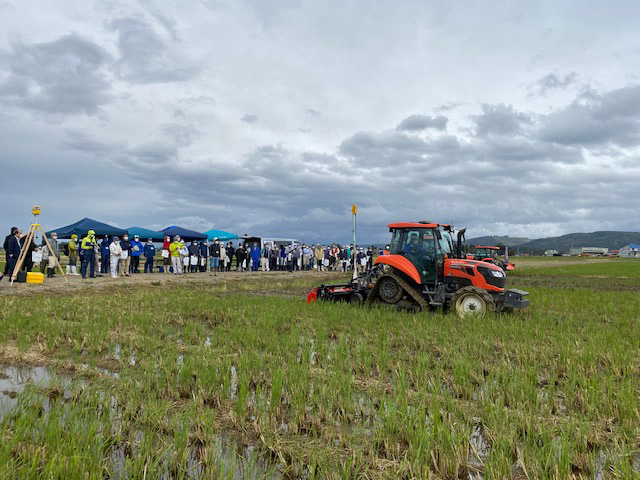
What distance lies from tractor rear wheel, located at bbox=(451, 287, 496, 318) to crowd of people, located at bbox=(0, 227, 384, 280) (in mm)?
6429

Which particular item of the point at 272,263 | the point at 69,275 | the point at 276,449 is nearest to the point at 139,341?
the point at 276,449

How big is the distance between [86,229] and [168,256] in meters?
4.35

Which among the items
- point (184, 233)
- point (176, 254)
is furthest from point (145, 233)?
point (176, 254)

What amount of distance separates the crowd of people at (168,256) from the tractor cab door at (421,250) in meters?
5.58

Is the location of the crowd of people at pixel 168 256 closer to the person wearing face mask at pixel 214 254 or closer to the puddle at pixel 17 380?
the person wearing face mask at pixel 214 254

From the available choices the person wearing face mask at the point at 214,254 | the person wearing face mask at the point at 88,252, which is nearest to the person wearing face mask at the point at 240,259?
the person wearing face mask at the point at 214,254

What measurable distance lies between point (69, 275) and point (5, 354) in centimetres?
1362

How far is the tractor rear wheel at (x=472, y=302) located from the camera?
860cm

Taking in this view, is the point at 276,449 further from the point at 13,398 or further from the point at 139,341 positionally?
the point at 139,341

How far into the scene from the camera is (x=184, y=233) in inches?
1013

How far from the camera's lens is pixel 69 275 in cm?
1756

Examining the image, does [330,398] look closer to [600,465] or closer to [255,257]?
[600,465]

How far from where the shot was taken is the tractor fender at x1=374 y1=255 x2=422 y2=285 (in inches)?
362

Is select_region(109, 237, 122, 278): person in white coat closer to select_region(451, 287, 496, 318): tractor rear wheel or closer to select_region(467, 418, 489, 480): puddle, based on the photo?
select_region(451, 287, 496, 318): tractor rear wheel
